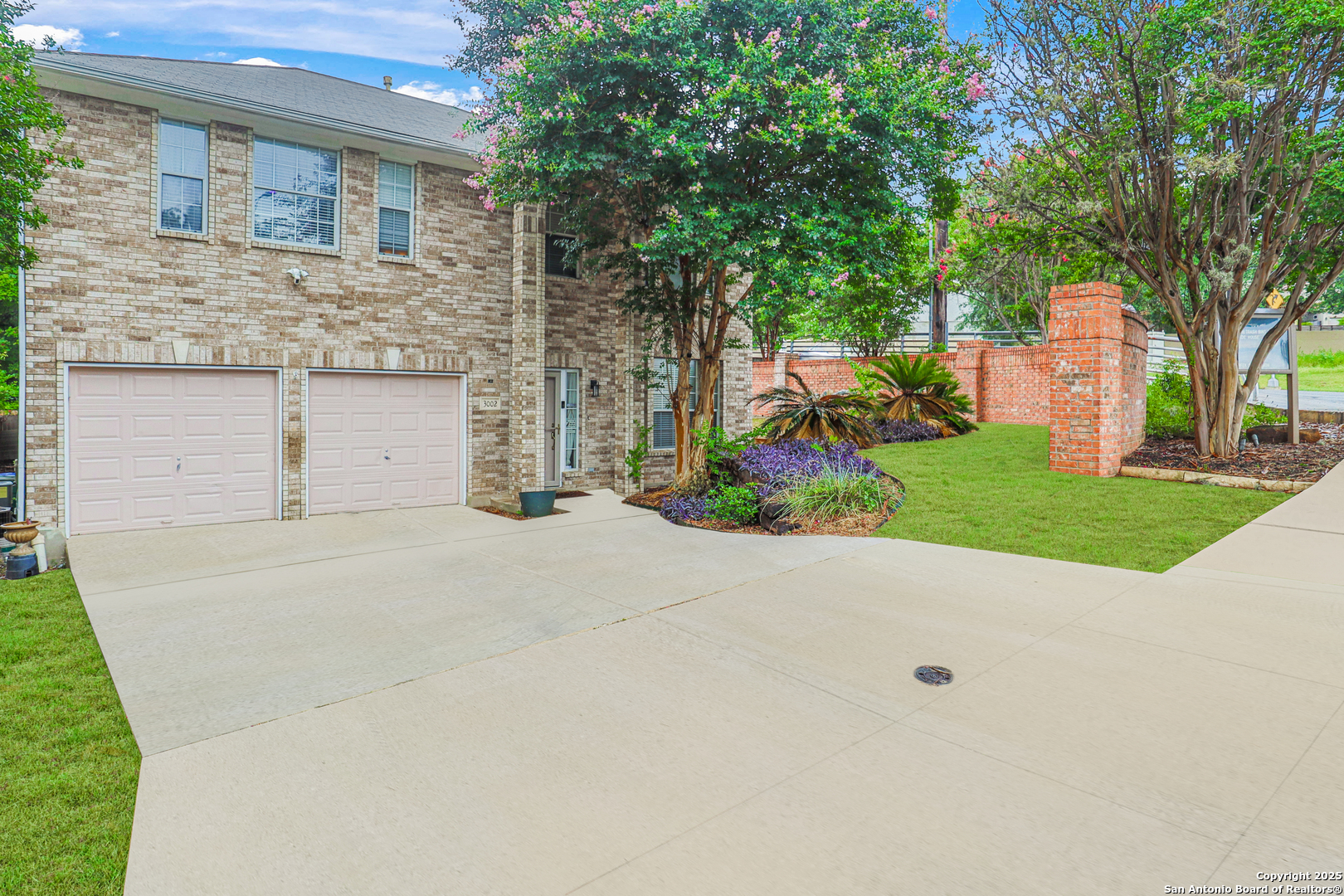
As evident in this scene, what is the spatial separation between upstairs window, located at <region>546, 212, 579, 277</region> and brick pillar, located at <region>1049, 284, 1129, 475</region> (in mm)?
7120

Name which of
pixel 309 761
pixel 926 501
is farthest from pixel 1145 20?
pixel 309 761

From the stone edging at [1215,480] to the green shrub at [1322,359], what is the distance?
34852 mm

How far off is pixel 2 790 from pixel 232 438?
279 inches

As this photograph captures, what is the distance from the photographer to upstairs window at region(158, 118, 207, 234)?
871 cm

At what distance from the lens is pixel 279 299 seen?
939cm

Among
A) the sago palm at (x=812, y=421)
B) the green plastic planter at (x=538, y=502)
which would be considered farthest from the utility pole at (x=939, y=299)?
the green plastic planter at (x=538, y=502)

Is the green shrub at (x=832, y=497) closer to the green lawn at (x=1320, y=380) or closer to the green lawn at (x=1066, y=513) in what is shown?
the green lawn at (x=1066, y=513)

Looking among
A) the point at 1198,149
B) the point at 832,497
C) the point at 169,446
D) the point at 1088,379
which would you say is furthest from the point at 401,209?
the point at 1198,149

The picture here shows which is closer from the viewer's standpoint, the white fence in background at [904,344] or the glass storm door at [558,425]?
the glass storm door at [558,425]

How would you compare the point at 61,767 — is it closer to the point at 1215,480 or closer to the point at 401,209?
the point at 401,209

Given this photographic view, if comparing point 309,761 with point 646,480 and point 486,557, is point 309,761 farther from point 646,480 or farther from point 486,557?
point 646,480

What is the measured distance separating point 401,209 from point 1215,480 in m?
11.3

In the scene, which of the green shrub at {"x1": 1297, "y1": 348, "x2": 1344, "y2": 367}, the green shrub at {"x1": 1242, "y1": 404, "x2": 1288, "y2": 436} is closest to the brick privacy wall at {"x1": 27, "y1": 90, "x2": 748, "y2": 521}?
the green shrub at {"x1": 1242, "y1": 404, "x2": 1288, "y2": 436}

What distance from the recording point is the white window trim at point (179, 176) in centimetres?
861
